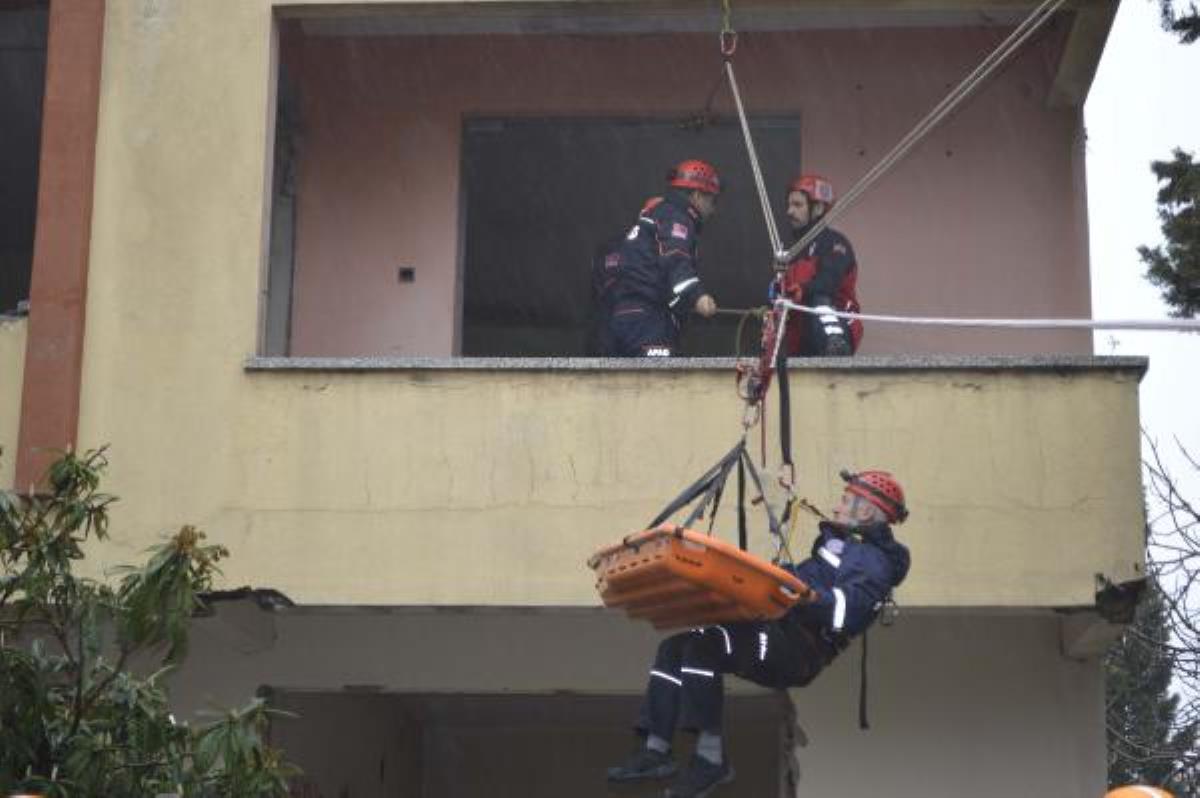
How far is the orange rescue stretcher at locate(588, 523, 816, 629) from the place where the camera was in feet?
28.5

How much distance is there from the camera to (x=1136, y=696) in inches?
1166

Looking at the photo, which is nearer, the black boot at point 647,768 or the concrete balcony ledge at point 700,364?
the black boot at point 647,768

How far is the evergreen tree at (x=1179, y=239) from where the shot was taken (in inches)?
502

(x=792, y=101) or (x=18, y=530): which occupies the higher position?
(x=792, y=101)

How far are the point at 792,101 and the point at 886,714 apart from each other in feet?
13.7

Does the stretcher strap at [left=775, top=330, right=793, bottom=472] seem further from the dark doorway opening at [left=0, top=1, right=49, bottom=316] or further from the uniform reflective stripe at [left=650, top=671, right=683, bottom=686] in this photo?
the dark doorway opening at [left=0, top=1, right=49, bottom=316]

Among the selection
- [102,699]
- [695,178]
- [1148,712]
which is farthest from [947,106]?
[1148,712]

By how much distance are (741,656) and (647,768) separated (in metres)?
0.58

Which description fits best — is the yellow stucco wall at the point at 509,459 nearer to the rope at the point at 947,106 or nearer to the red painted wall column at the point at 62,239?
the red painted wall column at the point at 62,239

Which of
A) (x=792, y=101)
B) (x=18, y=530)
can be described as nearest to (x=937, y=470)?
(x=792, y=101)

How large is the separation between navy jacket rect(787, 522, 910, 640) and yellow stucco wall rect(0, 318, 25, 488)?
4534mm

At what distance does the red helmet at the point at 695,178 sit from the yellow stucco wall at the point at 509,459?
5.19 feet

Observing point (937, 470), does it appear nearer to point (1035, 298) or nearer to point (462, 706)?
point (1035, 298)

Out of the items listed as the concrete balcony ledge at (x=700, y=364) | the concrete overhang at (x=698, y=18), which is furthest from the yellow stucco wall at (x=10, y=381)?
the concrete overhang at (x=698, y=18)
